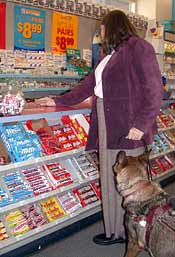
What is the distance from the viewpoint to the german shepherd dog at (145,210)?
2.22 metres

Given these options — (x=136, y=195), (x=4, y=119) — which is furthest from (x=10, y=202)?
(x=136, y=195)

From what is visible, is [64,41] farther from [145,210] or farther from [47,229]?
[145,210]

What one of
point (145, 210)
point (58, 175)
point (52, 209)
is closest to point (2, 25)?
point (58, 175)

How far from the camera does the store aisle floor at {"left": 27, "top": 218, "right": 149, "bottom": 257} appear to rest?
304 cm

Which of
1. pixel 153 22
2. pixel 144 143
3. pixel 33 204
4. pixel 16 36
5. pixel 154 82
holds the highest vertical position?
pixel 153 22

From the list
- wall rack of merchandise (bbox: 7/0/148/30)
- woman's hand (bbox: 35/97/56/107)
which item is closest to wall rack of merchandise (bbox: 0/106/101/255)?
woman's hand (bbox: 35/97/56/107)

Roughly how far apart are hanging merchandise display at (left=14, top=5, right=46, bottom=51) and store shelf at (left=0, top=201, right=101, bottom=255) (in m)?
3.23

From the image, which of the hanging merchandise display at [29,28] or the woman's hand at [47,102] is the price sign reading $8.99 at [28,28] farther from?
the woman's hand at [47,102]

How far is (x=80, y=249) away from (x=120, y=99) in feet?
4.40

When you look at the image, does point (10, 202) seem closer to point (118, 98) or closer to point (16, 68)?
point (118, 98)

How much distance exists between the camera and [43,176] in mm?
3254

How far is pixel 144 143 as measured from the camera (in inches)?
112

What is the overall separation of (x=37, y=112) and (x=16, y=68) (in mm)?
2907

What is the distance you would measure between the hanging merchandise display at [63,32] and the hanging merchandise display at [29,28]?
0.23 m
